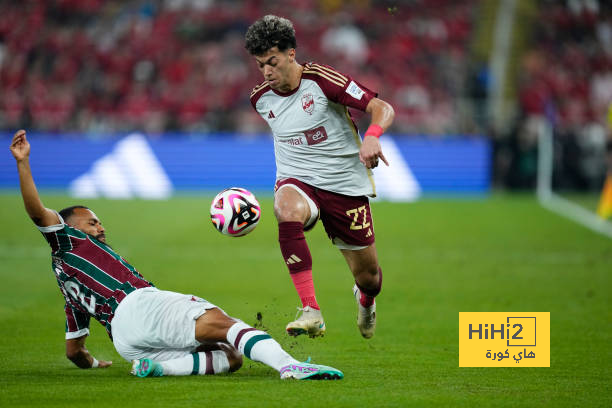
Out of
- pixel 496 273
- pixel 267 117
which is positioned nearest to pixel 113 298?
pixel 267 117

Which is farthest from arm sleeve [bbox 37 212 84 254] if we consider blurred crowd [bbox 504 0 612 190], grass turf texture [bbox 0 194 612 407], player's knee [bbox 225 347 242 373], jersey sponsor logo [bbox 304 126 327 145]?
blurred crowd [bbox 504 0 612 190]

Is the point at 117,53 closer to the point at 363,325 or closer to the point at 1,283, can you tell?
the point at 1,283

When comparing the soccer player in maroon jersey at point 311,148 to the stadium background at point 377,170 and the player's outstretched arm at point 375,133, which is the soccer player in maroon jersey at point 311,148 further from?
the stadium background at point 377,170

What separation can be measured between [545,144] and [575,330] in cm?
1642

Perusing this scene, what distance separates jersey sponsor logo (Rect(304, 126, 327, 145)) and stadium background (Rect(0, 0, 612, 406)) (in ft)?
5.72

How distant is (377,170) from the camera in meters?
23.3

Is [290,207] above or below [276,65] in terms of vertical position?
below

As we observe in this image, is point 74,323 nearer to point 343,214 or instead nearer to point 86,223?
point 86,223

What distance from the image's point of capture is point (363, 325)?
7613 millimetres

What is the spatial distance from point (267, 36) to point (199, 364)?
2.44m

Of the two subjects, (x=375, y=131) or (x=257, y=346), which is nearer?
(x=257, y=346)

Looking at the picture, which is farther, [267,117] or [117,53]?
[117,53]

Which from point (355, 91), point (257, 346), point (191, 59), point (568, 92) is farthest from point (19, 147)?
point (568, 92)

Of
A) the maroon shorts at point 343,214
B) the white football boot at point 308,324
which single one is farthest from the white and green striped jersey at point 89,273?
the maroon shorts at point 343,214
